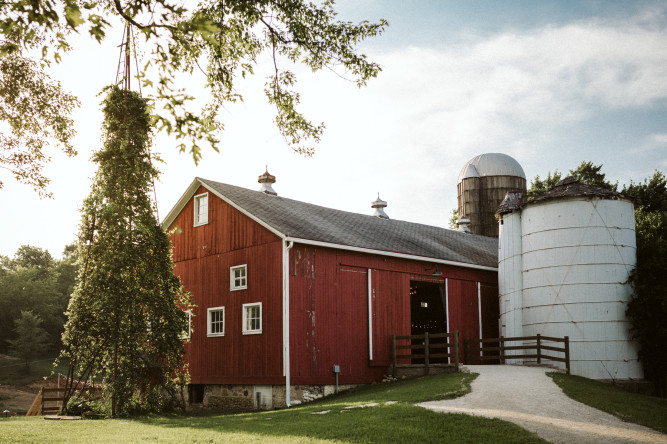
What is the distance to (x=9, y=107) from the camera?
1376 centimetres

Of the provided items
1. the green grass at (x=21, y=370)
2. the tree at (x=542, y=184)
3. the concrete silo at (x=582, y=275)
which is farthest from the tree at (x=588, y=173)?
the green grass at (x=21, y=370)

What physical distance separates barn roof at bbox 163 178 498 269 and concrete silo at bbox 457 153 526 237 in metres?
13.1

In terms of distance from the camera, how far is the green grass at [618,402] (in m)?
11.7

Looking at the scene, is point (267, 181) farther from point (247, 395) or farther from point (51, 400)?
point (51, 400)

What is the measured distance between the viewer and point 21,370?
44906mm

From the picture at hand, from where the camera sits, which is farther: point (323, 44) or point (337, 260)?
point (337, 260)

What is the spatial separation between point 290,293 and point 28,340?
36.0 meters

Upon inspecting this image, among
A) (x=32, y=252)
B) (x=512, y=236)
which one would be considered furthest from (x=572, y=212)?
(x=32, y=252)

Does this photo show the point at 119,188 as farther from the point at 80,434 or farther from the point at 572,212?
the point at 572,212

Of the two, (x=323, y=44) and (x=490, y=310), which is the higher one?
(x=323, y=44)

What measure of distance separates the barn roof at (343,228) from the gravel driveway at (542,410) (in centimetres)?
603

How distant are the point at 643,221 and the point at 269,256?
13.7m

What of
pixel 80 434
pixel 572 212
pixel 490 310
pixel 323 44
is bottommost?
pixel 80 434

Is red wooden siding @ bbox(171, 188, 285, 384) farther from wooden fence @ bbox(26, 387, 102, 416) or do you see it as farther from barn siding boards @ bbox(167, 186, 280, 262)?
wooden fence @ bbox(26, 387, 102, 416)
